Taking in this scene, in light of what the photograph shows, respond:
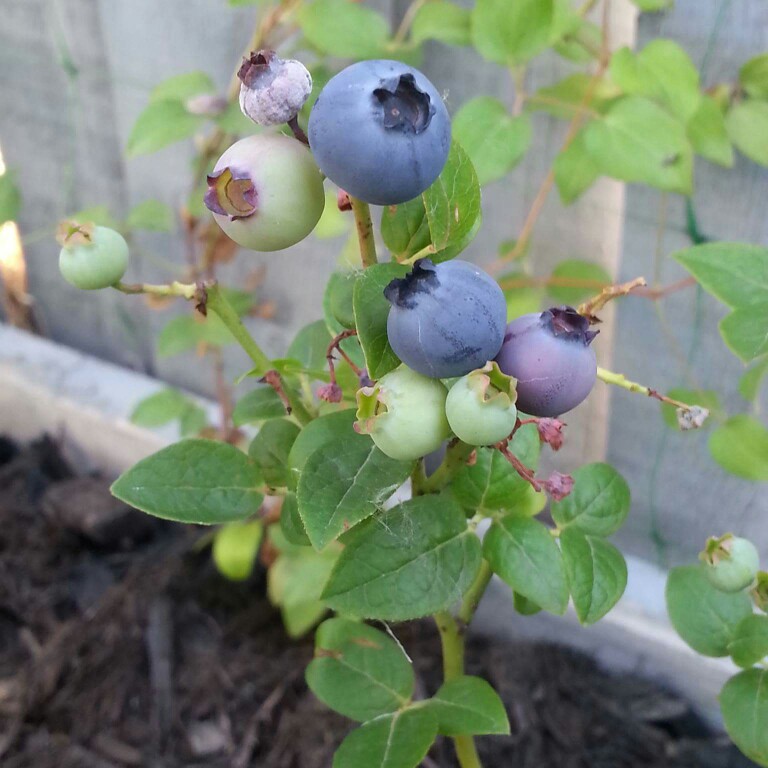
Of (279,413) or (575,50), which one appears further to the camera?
(575,50)

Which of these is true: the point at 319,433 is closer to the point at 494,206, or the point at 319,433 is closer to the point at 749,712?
the point at 749,712

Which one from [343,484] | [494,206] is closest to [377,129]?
[343,484]

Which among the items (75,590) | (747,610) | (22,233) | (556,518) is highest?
(556,518)

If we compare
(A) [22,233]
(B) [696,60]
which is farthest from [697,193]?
(A) [22,233]

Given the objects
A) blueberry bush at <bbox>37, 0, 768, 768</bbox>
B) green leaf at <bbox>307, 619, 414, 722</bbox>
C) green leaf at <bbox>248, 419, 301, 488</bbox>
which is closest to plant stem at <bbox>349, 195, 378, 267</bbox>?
blueberry bush at <bbox>37, 0, 768, 768</bbox>

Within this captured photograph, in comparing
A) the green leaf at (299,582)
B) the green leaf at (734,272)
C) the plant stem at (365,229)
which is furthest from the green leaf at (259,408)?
the green leaf at (299,582)

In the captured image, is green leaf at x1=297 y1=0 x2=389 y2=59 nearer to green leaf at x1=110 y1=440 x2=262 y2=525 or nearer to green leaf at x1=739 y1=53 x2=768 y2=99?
green leaf at x1=739 y1=53 x2=768 y2=99

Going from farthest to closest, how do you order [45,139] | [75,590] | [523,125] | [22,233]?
[22,233] < [45,139] < [75,590] < [523,125]

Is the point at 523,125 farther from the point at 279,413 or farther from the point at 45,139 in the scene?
the point at 45,139
